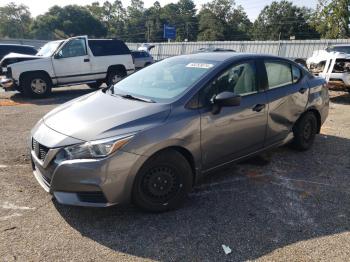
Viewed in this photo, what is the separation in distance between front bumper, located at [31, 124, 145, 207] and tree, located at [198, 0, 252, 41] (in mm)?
85558

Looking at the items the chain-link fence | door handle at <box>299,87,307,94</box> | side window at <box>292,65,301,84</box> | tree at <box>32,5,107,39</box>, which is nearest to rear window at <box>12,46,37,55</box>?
the chain-link fence

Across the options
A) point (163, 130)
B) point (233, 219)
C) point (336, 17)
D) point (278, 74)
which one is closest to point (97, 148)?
point (163, 130)

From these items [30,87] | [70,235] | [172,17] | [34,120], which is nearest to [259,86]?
[70,235]

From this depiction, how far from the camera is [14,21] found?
269 ft

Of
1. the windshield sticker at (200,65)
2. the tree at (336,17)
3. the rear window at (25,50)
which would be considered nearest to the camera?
the windshield sticker at (200,65)

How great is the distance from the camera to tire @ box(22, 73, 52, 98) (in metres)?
10.6

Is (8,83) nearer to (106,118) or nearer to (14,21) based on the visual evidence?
(106,118)

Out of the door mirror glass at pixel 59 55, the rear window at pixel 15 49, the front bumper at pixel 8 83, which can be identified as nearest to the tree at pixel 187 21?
the rear window at pixel 15 49

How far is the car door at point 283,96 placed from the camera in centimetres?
460

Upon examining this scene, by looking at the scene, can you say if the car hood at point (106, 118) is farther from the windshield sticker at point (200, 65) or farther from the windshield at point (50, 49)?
the windshield at point (50, 49)

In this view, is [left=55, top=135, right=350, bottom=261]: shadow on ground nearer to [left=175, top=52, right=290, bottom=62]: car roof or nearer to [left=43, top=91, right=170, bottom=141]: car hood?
[left=43, top=91, right=170, bottom=141]: car hood

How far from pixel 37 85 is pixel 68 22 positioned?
Answer: 258 feet

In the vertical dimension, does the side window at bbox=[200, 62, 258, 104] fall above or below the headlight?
above

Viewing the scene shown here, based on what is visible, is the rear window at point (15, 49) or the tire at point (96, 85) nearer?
the tire at point (96, 85)
